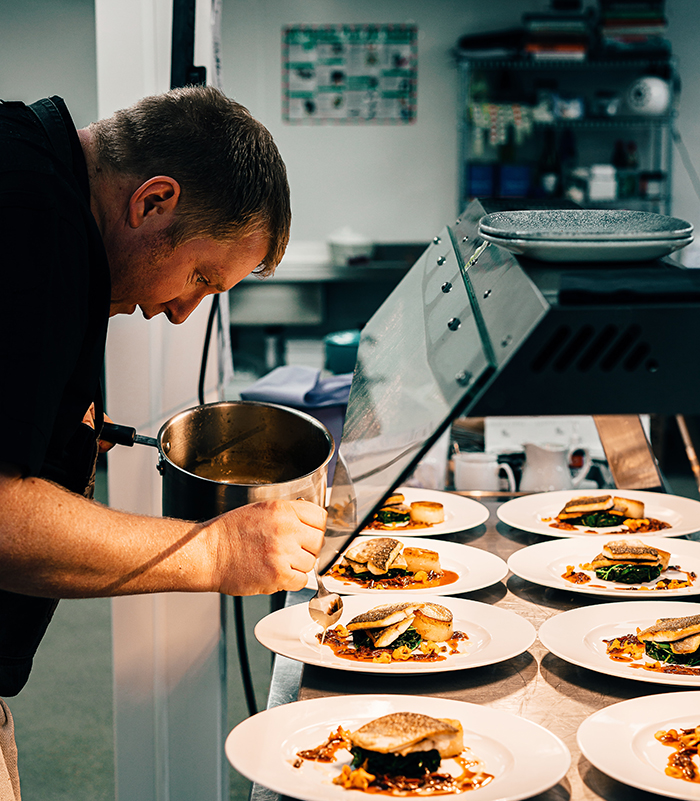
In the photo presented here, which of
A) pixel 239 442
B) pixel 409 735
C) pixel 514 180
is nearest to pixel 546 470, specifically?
pixel 239 442

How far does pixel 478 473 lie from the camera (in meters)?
2.10

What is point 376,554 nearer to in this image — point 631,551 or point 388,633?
point 388,633

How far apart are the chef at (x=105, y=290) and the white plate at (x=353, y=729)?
0.16 meters

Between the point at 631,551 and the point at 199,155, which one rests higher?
the point at 199,155

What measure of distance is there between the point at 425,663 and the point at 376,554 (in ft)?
1.05

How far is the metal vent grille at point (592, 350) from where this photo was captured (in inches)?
27.0

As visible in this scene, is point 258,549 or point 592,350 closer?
point 592,350

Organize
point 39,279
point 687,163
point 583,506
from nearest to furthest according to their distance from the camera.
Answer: point 39,279, point 583,506, point 687,163

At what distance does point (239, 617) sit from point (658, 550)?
89cm

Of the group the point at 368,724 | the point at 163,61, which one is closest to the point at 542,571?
the point at 368,724

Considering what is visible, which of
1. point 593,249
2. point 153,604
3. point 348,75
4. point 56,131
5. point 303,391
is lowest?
point 153,604

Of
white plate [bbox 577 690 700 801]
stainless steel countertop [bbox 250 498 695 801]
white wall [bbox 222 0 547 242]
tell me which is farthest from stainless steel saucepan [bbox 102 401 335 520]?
white wall [bbox 222 0 547 242]

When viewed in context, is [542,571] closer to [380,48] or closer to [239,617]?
[239,617]

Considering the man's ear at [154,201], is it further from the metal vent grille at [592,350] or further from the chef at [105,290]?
the metal vent grille at [592,350]
